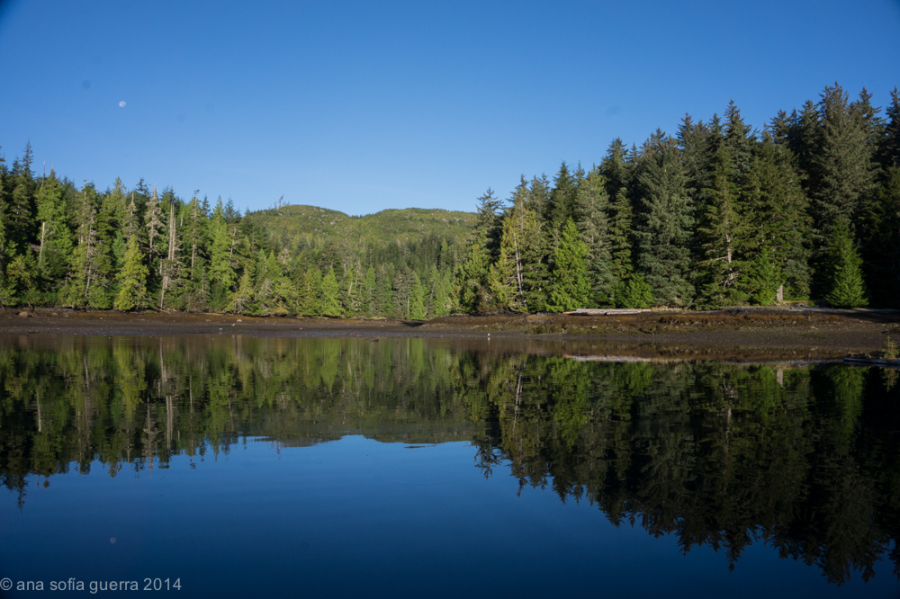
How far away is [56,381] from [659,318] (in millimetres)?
43052

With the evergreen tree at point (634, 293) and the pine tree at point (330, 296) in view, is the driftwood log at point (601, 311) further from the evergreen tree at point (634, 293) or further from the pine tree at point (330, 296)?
the pine tree at point (330, 296)

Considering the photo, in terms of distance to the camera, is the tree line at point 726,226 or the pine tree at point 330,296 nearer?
the tree line at point 726,226

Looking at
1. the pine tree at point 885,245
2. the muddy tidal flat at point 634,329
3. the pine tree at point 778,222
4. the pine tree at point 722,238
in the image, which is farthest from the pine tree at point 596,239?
the pine tree at point 885,245

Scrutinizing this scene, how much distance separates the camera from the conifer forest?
52812 millimetres

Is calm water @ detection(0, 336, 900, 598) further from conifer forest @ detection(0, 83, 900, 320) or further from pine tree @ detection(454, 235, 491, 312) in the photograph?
pine tree @ detection(454, 235, 491, 312)

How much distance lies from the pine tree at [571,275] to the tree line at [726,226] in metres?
0.14

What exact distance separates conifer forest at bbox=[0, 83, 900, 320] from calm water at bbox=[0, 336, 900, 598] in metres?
41.5

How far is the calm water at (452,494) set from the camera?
A: 5.52 m

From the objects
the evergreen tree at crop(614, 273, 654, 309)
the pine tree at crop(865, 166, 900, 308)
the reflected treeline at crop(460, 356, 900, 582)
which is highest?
the pine tree at crop(865, 166, 900, 308)

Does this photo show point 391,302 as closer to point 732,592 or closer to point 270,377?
point 270,377

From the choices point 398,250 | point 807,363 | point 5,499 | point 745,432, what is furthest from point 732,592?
point 398,250

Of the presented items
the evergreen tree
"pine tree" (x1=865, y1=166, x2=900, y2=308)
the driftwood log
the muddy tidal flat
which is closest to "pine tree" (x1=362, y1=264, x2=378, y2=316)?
the muddy tidal flat

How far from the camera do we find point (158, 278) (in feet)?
244

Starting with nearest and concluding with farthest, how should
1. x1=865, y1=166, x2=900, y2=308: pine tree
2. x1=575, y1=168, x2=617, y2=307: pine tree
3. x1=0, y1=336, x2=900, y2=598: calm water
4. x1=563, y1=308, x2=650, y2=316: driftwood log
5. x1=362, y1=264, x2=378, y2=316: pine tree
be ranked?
x1=0, y1=336, x2=900, y2=598: calm water < x1=865, y1=166, x2=900, y2=308: pine tree < x1=563, y1=308, x2=650, y2=316: driftwood log < x1=575, y1=168, x2=617, y2=307: pine tree < x1=362, y1=264, x2=378, y2=316: pine tree
